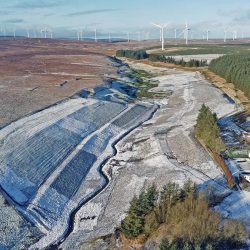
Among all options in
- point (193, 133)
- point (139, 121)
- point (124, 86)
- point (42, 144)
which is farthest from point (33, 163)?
point (124, 86)

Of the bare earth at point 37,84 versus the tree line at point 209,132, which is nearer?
the tree line at point 209,132

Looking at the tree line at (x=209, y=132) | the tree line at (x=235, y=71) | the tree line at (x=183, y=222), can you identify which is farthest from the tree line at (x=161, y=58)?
the tree line at (x=183, y=222)

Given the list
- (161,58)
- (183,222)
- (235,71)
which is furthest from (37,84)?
(161,58)

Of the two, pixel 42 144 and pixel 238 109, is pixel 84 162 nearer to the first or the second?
pixel 42 144

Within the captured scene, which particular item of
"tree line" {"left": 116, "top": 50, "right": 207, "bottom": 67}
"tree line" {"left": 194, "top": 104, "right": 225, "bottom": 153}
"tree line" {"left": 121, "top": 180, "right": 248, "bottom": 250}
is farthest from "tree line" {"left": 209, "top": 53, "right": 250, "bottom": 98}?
"tree line" {"left": 121, "top": 180, "right": 248, "bottom": 250}

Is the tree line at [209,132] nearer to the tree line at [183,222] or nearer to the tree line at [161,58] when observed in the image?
the tree line at [183,222]

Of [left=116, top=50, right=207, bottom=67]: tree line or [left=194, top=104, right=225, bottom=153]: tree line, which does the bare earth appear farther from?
[left=116, top=50, right=207, bottom=67]: tree line
